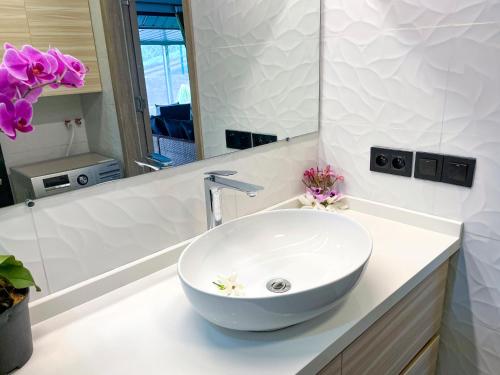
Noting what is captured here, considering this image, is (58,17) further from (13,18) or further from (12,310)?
(12,310)

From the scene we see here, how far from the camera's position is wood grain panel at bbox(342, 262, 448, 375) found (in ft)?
3.02

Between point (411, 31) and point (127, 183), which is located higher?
point (411, 31)

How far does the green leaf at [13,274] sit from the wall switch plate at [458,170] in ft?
3.79

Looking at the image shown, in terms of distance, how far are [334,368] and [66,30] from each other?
3.10ft

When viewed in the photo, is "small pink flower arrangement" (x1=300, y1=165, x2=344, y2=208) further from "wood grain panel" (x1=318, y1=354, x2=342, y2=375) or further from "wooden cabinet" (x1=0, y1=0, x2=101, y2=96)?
"wooden cabinet" (x1=0, y1=0, x2=101, y2=96)

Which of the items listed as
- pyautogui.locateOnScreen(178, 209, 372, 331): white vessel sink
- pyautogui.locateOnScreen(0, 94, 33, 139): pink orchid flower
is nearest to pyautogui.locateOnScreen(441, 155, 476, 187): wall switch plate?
pyautogui.locateOnScreen(178, 209, 372, 331): white vessel sink

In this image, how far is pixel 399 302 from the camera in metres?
1.02

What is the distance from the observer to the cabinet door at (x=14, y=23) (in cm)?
76

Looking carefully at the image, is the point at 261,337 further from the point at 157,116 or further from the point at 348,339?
the point at 157,116

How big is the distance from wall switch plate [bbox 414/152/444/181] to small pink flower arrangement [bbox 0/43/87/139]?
104cm

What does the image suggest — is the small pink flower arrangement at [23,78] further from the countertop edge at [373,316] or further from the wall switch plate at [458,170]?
the wall switch plate at [458,170]

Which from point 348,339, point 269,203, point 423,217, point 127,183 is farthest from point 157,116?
point 423,217

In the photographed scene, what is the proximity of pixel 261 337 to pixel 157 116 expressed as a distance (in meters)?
0.63

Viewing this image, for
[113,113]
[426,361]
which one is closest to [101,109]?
[113,113]
